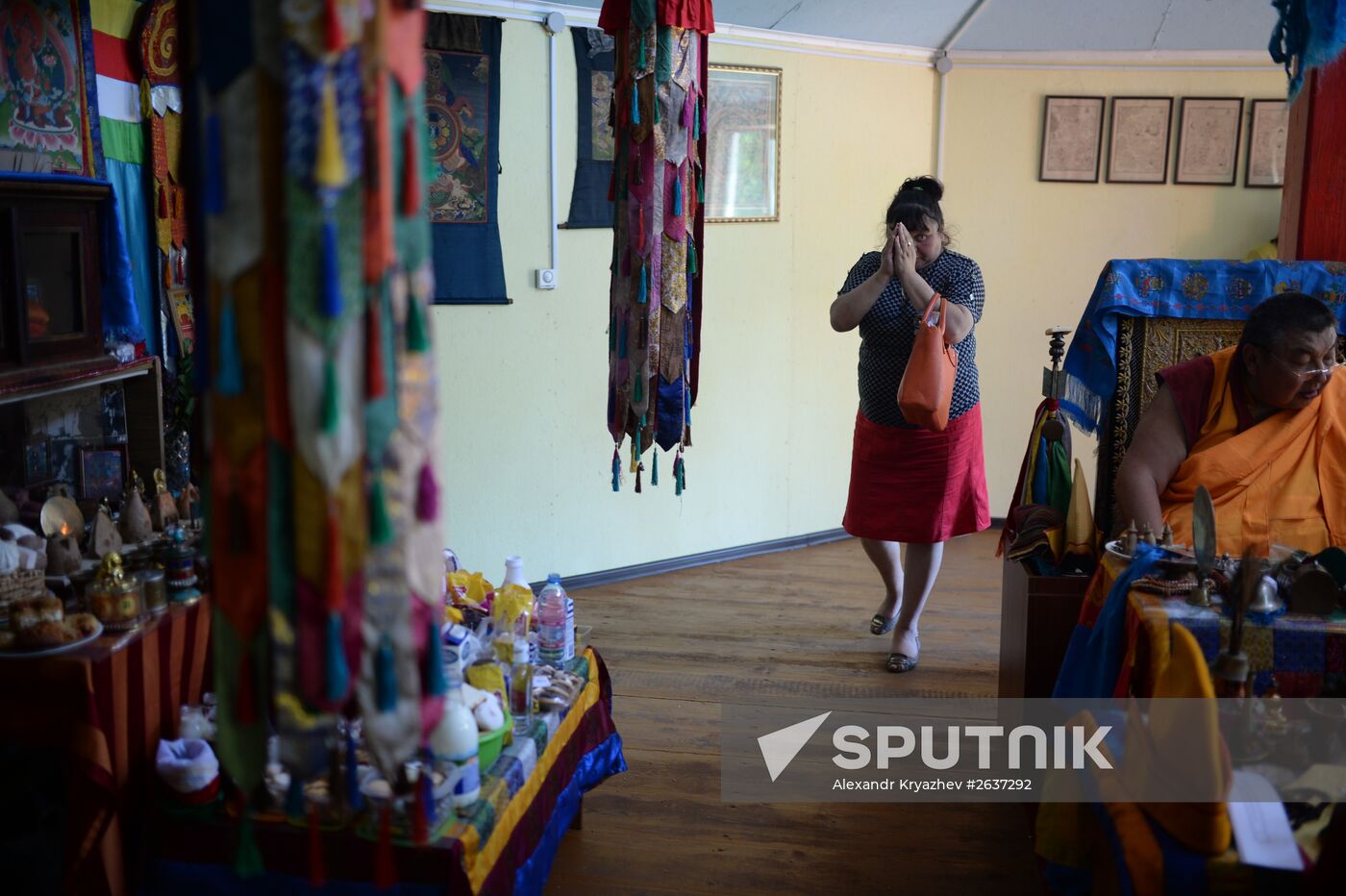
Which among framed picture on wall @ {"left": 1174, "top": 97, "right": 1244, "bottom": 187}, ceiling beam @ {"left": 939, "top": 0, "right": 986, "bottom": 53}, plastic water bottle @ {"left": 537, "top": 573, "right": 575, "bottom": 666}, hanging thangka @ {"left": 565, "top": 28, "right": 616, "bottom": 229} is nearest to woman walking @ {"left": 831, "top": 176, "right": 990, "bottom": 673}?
hanging thangka @ {"left": 565, "top": 28, "right": 616, "bottom": 229}

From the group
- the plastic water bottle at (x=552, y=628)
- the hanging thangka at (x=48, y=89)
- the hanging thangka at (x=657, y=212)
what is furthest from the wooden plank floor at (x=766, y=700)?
the hanging thangka at (x=48, y=89)

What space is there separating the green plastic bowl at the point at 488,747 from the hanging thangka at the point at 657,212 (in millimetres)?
1016

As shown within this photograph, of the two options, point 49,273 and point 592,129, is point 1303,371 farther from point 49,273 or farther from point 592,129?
point 49,273

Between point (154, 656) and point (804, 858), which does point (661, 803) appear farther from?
point (154, 656)

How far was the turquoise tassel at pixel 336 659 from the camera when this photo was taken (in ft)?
4.11

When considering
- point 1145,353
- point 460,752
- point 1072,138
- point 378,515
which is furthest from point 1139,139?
point 378,515

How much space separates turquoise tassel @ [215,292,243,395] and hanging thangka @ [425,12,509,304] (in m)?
2.84

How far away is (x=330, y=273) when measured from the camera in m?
1.17

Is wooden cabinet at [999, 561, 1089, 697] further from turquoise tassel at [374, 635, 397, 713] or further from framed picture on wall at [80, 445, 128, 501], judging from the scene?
framed picture on wall at [80, 445, 128, 501]

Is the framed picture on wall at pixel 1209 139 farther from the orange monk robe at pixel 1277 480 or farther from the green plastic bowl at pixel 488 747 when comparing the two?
the green plastic bowl at pixel 488 747

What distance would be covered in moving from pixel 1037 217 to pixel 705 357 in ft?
6.09

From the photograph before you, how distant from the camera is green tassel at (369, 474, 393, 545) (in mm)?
1243

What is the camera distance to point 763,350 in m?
4.91

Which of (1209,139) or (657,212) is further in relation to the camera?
(1209,139)
